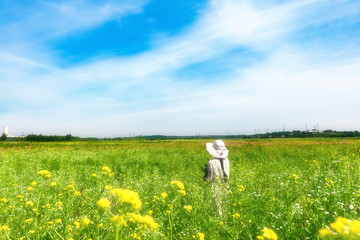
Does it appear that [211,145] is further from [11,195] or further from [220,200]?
[11,195]

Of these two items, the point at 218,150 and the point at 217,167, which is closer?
the point at 217,167

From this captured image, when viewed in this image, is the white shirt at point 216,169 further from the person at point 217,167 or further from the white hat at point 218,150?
the white hat at point 218,150

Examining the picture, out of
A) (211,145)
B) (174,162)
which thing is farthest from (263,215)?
(174,162)

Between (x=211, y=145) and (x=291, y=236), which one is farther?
(x=211, y=145)

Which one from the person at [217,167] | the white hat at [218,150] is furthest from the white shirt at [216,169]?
the white hat at [218,150]

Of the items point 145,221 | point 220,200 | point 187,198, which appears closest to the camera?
point 145,221

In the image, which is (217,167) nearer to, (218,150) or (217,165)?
(217,165)

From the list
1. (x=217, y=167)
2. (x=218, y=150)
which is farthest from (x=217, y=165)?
(x=218, y=150)

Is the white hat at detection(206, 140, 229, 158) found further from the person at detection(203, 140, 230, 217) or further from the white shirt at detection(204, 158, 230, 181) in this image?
the white shirt at detection(204, 158, 230, 181)

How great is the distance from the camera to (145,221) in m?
1.44

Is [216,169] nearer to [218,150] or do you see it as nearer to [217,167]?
[217,167]

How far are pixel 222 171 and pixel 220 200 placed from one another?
1.01 m

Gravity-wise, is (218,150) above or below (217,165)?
above

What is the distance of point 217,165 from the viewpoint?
480 cm
